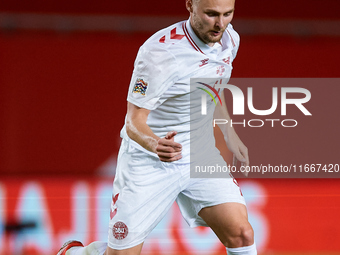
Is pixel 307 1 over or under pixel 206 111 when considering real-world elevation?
over

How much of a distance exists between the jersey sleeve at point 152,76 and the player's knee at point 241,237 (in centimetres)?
60

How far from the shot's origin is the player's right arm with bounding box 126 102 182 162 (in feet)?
5.94

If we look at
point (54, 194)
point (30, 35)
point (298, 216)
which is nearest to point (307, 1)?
point (298, 216)

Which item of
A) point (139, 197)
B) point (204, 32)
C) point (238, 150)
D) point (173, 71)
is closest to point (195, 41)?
point (204, 32)

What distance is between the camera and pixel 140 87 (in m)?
2.08

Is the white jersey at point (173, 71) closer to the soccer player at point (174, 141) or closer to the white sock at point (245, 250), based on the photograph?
the soccer player at point (174, 141)

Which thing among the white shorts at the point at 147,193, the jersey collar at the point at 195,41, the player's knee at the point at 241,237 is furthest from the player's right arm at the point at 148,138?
the player's knee at the point at 241,237

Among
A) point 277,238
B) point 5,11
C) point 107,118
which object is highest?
point 5,11

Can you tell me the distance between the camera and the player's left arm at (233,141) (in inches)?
95.3

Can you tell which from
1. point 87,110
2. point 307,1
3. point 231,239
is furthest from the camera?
point 307,1

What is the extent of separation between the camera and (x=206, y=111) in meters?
2.33

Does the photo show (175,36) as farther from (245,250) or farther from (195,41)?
(245,250)

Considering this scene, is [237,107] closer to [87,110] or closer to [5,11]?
[87,110]

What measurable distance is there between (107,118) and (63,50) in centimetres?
57
